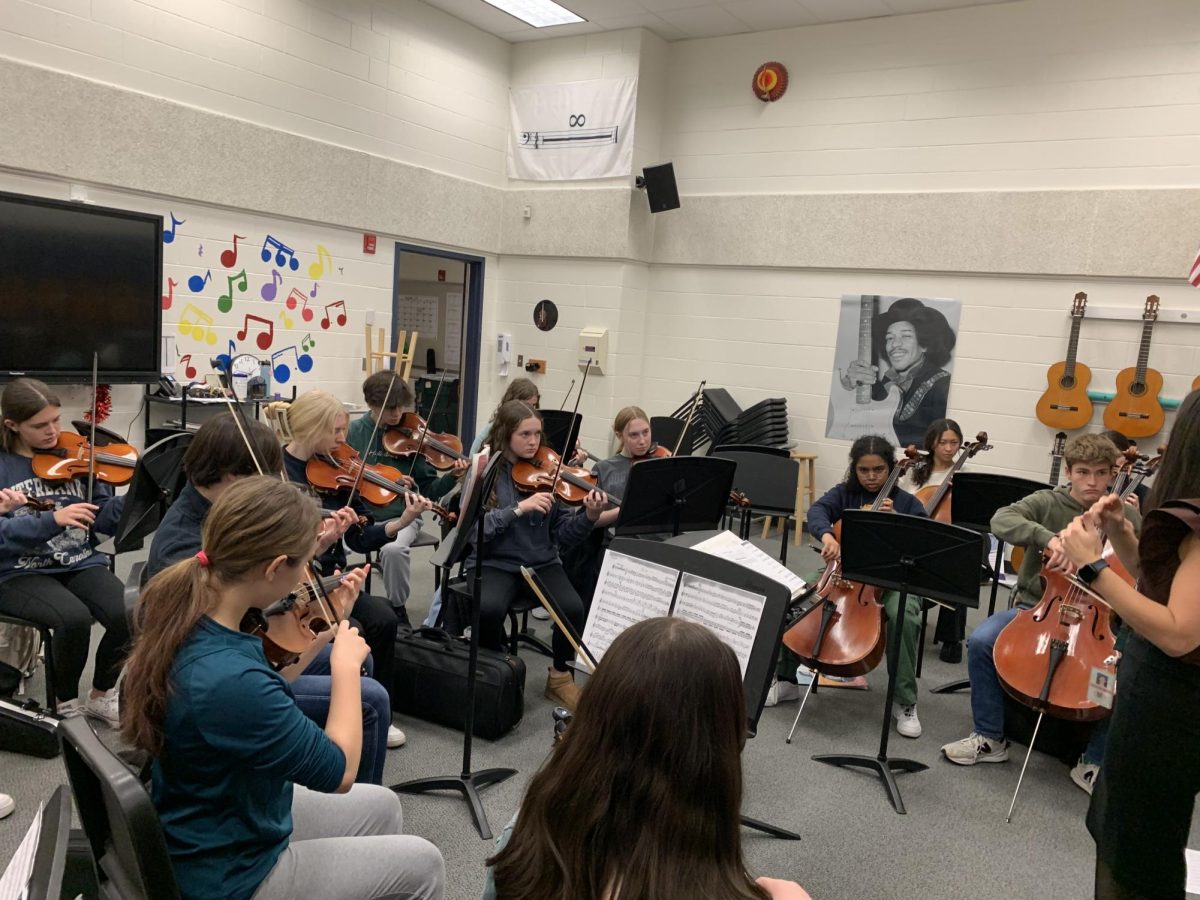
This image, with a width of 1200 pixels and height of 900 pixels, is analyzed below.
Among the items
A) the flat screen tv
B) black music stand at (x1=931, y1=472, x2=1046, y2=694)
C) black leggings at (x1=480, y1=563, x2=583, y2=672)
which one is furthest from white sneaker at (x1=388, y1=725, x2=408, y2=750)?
the flat screen tv

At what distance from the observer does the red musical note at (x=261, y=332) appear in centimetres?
570

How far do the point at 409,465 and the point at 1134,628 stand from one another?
3.61 metres

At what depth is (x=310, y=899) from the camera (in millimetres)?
1528

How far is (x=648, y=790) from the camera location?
1023 mm

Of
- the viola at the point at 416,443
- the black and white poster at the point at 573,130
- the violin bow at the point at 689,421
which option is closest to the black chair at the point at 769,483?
the violin bow at the point at 689,421

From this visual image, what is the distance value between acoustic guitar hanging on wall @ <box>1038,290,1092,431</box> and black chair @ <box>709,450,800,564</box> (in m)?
2.46

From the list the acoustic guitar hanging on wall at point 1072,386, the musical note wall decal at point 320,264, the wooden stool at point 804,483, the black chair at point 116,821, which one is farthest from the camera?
the wooden stool at point 804,483

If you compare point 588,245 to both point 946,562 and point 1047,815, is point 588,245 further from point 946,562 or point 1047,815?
point 1047,815

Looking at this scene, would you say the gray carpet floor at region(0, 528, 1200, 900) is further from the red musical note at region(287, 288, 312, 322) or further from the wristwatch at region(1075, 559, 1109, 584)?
the red musical note at region(287, 288, 312, 322)

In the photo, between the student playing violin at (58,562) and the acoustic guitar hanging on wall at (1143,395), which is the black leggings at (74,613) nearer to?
the student playing violin at (58,562)

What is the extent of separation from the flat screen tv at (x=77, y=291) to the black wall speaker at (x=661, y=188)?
11.9ft

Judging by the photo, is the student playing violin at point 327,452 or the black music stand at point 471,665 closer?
the black music stand at point 471,665

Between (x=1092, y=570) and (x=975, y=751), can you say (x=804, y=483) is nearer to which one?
(x=975, y=751)

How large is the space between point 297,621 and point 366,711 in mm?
509
